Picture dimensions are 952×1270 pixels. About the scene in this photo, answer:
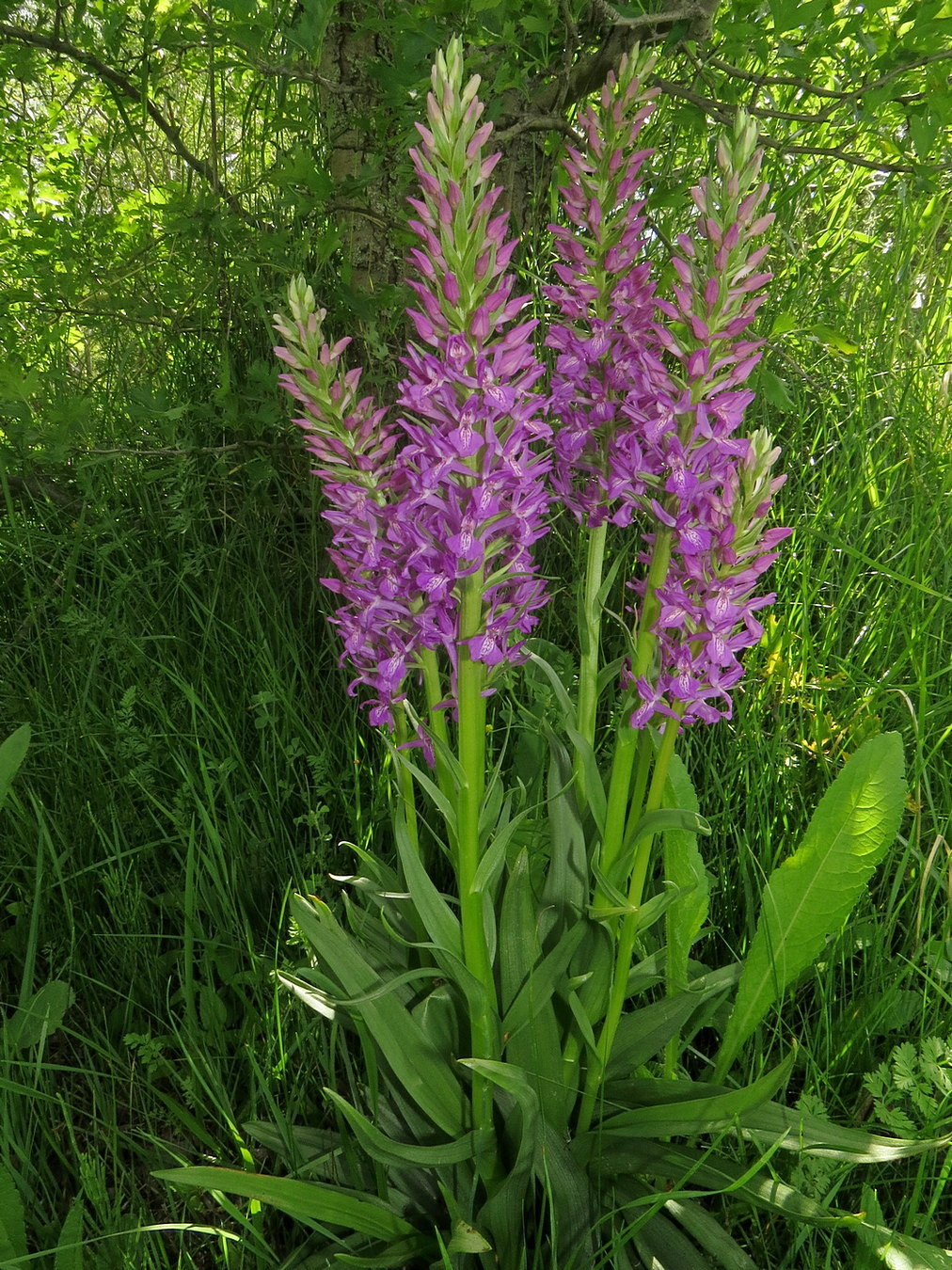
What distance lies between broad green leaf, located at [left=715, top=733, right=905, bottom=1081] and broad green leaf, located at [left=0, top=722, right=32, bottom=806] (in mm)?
1433

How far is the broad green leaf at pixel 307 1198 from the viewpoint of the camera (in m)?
1.26

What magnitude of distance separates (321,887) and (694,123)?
2053 mm

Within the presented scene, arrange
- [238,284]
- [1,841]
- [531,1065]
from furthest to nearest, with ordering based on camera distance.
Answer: [238,284]
[1,841]
[531,1065]

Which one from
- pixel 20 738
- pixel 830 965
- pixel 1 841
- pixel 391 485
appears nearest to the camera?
pixel 391 485

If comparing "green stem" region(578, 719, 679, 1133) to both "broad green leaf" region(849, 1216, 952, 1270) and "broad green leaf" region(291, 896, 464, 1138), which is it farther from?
"broad green leaf" region(849, 1216, 952, 1270)

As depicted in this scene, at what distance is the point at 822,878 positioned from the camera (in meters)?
1.57

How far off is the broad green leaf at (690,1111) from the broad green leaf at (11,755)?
1.29m

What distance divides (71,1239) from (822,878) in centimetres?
127

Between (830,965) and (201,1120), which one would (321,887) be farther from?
(830,965)

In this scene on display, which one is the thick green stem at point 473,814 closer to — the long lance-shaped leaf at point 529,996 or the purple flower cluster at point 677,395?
the long lance-shaped leaf at point 529,996

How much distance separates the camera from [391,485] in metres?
1.29

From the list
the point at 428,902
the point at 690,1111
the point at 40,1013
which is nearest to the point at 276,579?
the point at 40,1013

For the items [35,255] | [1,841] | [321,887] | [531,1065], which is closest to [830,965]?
[531,1065]

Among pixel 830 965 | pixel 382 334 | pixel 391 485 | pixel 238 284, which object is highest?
pixel 238 284
